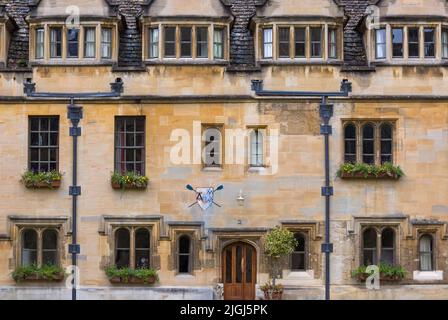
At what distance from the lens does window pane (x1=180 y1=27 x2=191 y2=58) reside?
31.5 metres

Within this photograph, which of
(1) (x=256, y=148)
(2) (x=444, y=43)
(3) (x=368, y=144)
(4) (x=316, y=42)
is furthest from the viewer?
(2) (x=444, y=43)

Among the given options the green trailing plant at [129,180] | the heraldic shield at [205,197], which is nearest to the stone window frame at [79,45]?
the green trailing plant at [129,180]

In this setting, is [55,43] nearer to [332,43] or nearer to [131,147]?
[131,147]

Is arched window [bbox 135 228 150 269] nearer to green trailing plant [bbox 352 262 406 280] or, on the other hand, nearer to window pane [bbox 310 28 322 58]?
green trailing plant [bbox 352 262 406 280]

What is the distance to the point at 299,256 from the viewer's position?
31281mm

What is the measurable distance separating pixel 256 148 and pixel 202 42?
3504 mm

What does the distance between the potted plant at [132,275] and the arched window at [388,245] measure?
6632mm

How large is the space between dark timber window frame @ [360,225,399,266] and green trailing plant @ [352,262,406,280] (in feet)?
0.82

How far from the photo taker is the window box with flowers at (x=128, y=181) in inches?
1215

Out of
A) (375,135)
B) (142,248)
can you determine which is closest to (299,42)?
(375,135)

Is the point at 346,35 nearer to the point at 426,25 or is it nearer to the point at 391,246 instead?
the point at 426,25

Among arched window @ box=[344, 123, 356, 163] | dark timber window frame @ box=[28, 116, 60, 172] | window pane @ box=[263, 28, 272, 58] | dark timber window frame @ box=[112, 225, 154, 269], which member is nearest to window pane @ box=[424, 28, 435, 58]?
arched window @ box=[344, 123, 356, 163]

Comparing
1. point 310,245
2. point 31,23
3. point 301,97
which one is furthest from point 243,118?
point 31,23

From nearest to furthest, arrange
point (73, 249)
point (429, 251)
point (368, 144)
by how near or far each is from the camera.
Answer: point (73, 249) → point (429, 251) → point (368, 144)
